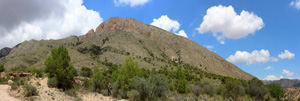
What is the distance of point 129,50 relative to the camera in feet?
267

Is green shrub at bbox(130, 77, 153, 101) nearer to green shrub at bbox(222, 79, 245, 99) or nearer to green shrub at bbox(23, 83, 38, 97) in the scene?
green shrub at bbox(23, 83, 38, 97)

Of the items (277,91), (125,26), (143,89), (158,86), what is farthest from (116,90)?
(125,26)

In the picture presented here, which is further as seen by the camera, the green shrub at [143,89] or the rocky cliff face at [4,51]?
the rocky cliff face at [4,51]

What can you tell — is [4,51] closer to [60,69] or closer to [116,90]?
[60,69]

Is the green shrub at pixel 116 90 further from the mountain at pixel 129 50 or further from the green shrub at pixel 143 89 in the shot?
the mountain at pixel 129 50

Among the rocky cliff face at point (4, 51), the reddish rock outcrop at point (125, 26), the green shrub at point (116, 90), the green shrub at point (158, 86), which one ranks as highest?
the reddish rock outcrop at point (125, 26)

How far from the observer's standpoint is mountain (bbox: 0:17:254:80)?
63000 mm

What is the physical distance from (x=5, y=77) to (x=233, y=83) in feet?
100

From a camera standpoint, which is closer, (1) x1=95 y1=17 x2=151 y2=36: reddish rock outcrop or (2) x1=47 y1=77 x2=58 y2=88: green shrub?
(2) x1=47 y1=77 x2=58 y2=88: green shrub

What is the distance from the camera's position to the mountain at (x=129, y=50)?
6300cm

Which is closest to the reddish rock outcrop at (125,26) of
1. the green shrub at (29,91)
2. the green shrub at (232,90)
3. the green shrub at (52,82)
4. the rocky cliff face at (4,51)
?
the rocky cliff face at (4,51)

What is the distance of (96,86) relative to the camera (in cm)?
2464

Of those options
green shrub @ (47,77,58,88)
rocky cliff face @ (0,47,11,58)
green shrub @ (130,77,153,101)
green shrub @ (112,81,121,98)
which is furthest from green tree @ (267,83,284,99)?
rocky cliff face @ (0,47,11,58)

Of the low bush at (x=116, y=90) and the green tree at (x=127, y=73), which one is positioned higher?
the green tree at (x=127, y=73)
